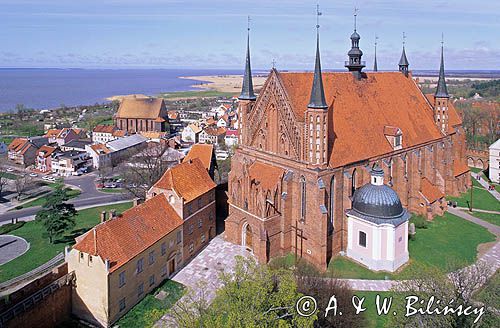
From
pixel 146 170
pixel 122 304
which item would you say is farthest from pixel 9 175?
pixel 122 304

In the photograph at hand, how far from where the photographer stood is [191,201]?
1516 inches

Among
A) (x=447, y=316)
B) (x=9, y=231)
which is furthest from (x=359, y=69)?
(x=9, y=231)

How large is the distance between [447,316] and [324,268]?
44.6 feet

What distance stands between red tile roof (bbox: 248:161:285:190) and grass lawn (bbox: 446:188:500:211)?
27.2 m

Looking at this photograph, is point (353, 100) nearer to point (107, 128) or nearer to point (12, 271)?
point (12, 271)

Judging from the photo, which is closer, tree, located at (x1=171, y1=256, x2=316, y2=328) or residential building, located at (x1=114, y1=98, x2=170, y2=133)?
tree, located at (x1=171, y1=256, x2=316, y2=328)

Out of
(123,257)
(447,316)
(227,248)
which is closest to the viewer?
(447,316)

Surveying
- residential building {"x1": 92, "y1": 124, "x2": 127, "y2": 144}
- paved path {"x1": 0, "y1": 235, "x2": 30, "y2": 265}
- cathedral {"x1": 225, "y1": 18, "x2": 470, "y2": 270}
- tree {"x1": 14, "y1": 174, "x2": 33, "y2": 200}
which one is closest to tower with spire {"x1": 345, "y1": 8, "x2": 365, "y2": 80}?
cathedral {"x1": 225, "y1": 18, "x2": 470, "y2": 270}

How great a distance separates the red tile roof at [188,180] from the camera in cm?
3781

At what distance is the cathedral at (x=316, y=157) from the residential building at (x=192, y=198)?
2391 mm

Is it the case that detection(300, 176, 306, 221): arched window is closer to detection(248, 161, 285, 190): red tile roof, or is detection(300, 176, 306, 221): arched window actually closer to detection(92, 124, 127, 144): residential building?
detection(248, 161, 285, 190): red tile roof

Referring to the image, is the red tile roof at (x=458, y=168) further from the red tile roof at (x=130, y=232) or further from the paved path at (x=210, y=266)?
the red tile roof at (x=130, y=232)

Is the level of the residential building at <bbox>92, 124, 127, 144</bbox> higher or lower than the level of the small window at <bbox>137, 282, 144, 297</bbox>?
higher

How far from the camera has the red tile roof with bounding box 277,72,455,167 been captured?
122ft
